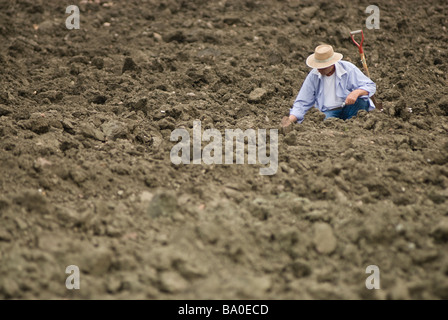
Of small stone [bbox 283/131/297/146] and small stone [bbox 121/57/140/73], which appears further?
small stone [bbox 121/57/140/73]

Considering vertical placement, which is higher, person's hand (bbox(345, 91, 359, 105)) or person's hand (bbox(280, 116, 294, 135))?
person's hand (bbox(345, 91, 359, 105))

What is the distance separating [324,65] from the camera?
512 cm

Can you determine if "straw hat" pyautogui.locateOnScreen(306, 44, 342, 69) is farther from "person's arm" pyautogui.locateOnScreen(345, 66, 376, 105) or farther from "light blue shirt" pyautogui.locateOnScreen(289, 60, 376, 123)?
"person's arm" pyautogui.locateOnScreen(345, 66, 376, 105)

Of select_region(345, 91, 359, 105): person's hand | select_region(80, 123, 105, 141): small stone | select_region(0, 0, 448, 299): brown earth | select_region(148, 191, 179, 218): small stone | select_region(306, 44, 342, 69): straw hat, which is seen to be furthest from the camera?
select_region(306, 44, 342, 69): straw hat

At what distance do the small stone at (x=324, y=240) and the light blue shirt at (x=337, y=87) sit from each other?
2.32 m

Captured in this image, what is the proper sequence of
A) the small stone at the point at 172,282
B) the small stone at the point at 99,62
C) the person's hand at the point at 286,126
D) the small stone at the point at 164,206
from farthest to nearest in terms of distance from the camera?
the small stone at the point at 99,62 → the person's hand at the point at 286,126 → the small stone at the point at 164,206 → the small stone at the point at 172,282

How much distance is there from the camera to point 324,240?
3166 millimetres

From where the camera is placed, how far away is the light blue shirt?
17.1 feet

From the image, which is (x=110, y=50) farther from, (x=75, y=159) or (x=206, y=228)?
(x=206, y=228)

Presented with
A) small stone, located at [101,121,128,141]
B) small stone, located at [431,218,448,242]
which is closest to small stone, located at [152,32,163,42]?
→ small stone, located at [101,121,128,141]

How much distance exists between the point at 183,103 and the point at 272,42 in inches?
101

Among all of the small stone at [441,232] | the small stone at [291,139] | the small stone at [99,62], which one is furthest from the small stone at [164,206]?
the small stone at [99,62]

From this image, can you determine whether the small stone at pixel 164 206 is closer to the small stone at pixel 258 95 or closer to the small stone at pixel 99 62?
the small stone at pixel 258 95

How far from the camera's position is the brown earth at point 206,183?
9.73 ft
